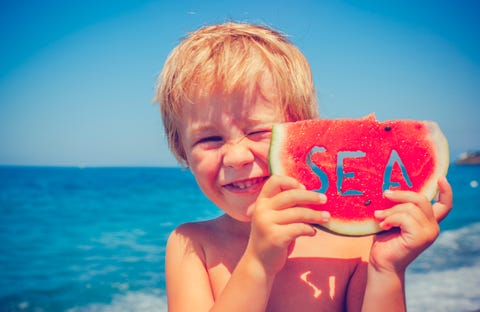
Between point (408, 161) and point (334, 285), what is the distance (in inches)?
31.1

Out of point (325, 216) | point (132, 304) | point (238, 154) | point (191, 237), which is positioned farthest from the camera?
point (132, 304)

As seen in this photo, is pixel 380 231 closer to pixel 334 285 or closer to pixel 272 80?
pixel 334 285

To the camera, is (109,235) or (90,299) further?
(109,235)

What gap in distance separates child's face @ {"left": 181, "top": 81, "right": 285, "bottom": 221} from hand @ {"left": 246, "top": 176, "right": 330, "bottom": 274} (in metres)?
0.34

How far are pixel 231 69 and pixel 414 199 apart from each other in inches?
43.5

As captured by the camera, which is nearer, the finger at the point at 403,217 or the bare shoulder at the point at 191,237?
the finger at the point at 403,217

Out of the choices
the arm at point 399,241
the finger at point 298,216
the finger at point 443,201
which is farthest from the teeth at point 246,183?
the finger at point 443,201

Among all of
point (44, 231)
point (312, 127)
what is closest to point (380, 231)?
point (312, 127)

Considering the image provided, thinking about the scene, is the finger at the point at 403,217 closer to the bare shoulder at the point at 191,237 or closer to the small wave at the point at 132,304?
the bare shoulder at the point at 191,237

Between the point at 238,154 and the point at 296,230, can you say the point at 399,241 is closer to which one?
the point at 296,230

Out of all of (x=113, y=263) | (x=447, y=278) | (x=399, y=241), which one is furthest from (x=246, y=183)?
(x=113, y=263)

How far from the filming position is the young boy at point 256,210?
1.63 metres

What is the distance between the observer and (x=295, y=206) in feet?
5.49

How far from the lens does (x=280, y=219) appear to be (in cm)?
162
